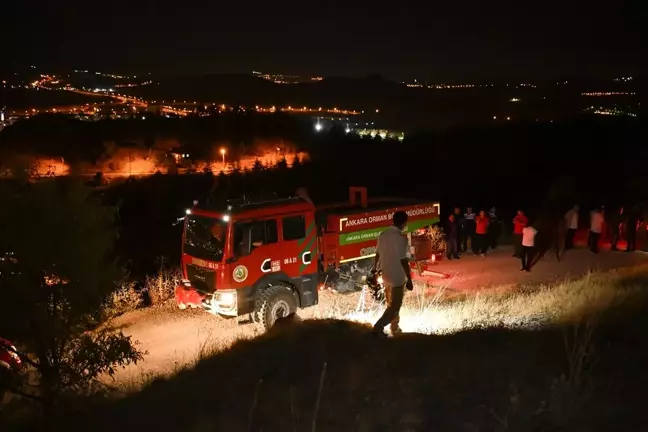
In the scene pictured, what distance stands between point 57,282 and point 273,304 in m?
4.01

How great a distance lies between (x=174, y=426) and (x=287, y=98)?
120629 millimetres

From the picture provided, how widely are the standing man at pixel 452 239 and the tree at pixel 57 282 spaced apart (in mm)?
11012

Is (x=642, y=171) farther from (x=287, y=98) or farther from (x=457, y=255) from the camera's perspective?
(x=287, y=98)

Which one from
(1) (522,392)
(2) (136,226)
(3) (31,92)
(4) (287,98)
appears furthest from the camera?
(4) (287,98)

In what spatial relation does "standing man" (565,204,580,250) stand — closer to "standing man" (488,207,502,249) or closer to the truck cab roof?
"standing man" (488,207,502,249)

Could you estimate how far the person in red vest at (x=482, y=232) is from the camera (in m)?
18.9

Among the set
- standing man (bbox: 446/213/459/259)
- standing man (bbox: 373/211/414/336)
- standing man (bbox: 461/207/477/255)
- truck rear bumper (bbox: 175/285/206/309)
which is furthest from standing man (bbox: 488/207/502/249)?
standing man (bbox: 373/211/414/336)

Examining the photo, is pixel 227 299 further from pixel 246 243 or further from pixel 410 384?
pixel 410 384

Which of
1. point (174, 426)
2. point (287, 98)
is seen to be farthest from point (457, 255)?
point (287, 98)

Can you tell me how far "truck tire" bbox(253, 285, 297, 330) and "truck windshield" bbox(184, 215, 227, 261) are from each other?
1095 mm

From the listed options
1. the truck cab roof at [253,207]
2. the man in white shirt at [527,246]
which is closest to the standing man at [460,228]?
the man in white shirt at [527,246]

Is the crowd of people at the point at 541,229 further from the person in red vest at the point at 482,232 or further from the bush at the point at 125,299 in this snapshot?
the bush at the point at 125,299

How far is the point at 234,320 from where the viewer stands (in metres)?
12.9

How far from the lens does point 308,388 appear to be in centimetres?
587
